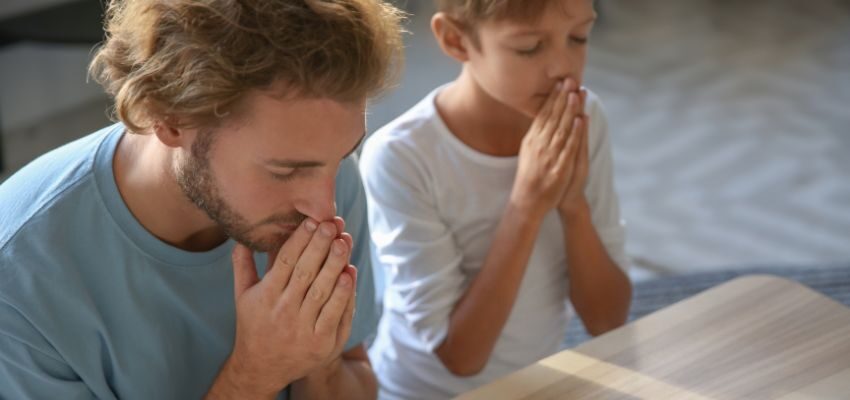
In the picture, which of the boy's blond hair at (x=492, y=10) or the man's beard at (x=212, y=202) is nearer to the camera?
the man's beard at (x=212, y=202)

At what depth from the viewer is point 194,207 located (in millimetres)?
1291

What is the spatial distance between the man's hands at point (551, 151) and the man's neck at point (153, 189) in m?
0.48

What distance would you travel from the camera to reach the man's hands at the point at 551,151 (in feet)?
5.23

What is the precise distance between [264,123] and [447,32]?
533mm

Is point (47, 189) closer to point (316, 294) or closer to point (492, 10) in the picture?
point (316, 294)

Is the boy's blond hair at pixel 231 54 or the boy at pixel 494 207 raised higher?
the boy's blond hair at pixel 231 54

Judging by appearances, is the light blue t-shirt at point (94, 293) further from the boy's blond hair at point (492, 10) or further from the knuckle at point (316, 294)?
the boy's blond hair at point (492, 10)

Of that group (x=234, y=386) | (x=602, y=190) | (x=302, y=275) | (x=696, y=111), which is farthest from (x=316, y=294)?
(x=696, y=111)

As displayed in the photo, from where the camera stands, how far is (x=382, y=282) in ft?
5.94

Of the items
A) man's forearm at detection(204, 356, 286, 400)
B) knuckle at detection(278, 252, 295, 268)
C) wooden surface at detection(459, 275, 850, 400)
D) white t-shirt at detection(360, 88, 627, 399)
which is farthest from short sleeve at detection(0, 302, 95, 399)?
white t-shirt at detection(360, 88, 627, 399)

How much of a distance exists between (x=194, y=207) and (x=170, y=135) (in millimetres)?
105

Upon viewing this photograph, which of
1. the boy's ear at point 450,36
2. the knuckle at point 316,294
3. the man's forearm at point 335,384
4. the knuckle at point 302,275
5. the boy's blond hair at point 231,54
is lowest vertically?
the man's forearm at point 335,384

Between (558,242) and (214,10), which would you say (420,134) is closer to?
(558,242)

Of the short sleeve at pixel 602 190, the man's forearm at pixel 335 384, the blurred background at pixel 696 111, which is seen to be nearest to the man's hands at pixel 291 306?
the man's forearm at pixel 335 384
